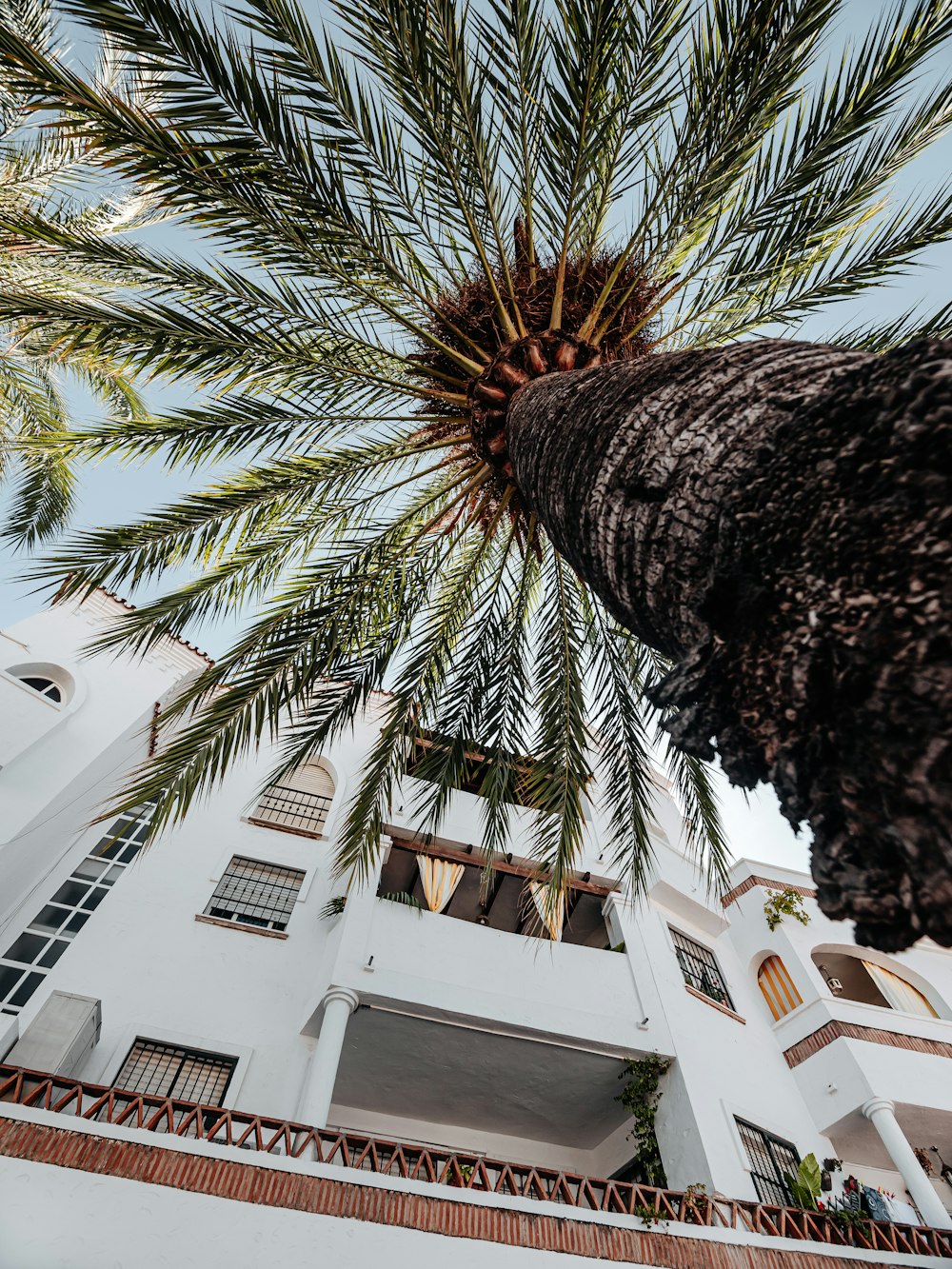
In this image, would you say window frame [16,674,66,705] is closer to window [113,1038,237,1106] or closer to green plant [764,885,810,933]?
window [113,1038,237,1106]

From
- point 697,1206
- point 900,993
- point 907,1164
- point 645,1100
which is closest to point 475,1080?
point 645,1100

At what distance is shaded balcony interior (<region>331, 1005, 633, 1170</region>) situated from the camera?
34.2 feet

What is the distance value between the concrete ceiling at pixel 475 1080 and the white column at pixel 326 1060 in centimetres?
75

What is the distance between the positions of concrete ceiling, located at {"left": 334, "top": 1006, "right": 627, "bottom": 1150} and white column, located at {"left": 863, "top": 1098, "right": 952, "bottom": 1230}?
434cm

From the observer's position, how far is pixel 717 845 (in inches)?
296

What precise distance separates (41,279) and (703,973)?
52.0 feet

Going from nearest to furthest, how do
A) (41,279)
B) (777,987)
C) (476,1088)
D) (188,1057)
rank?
(41,279) < (188,1057) < (476,1088) < (777,987)

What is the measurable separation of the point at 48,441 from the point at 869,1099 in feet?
51.5

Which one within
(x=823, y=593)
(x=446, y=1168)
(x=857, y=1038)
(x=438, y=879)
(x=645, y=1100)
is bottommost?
(x=823, y=593)

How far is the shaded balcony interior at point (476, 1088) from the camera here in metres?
10.4

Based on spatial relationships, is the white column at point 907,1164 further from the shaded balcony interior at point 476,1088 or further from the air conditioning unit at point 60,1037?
the air conditioning unit at point 60,1037

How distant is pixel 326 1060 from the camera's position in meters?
8.55

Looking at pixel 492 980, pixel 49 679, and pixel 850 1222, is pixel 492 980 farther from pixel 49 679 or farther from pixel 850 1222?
pixel 49 679

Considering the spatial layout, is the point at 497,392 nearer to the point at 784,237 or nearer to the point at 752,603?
the point at 784,237
